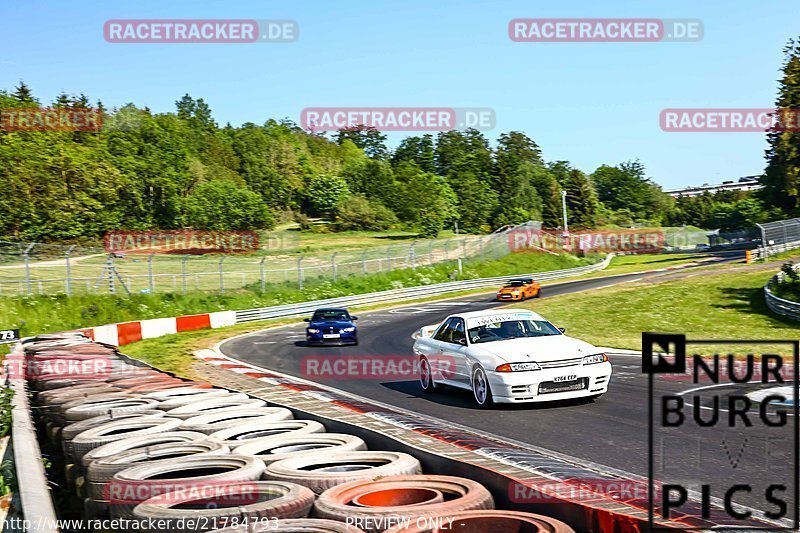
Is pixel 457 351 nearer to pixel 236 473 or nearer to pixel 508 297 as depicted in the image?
pixel 236 473

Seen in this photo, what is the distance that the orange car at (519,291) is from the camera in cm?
4538

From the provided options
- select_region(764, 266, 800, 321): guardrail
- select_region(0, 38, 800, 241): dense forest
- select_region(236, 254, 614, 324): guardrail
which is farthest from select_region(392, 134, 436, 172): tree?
select_region(764, 266, 800, 321): guardrail

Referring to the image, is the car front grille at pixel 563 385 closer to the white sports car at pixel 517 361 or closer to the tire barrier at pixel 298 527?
the white sports car at pixel 517 361

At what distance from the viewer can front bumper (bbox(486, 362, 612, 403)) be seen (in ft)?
38.2

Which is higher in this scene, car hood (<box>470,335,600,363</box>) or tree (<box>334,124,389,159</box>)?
tree (<box>334,124,389,159</box>)

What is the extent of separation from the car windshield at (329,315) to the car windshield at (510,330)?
15687mm

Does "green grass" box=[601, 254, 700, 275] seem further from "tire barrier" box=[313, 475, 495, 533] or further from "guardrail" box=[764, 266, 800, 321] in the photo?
"tire barrier" box=[313, 475, 495, 533]

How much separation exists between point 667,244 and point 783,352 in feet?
320

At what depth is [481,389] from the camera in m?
12.3

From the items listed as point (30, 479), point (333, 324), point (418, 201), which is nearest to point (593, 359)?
point (30, 479)

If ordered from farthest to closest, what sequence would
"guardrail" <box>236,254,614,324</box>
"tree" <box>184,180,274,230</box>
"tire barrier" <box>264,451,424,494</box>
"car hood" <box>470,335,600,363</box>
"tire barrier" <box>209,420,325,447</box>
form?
"tree" <box>184,180,274,230</box>, "guardrail" <box>236,254,614,324</box>, "car hood" <box>470,335,600,363</box>, "tire barrier" <box>209,420,325,447</box>, "tire barrier" <box>264,451,424,494</box>

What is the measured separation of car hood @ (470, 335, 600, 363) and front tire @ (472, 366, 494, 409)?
34cm

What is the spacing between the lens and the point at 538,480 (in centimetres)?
502

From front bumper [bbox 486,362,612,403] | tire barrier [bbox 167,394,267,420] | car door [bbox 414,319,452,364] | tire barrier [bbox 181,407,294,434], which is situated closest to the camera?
tire barrier [bbox 181,407,294,434]
